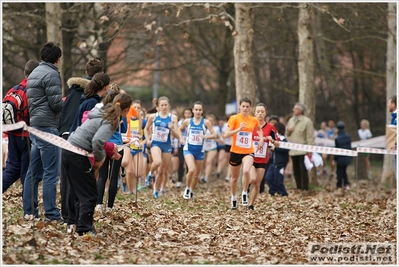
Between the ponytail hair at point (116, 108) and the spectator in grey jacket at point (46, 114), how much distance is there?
107 cm

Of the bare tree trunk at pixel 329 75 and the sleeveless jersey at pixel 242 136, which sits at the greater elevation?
the bare tree trunk at pixel 329 75

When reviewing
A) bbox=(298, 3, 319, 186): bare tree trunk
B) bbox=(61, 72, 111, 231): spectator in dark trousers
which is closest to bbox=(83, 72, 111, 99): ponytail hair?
bbox=(61, 72, 111, 231): spectator in dark trousers

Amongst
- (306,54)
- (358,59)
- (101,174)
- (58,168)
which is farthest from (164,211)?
(358,59)

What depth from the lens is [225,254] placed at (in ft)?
32.1

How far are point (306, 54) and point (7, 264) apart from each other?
53.3ft

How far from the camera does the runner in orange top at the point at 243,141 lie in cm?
1498

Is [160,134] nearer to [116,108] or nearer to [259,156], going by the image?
[259,156]

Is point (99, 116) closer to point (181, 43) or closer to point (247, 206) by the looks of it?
point (247, 206)

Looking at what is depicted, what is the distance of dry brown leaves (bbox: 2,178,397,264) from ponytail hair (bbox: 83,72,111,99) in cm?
177

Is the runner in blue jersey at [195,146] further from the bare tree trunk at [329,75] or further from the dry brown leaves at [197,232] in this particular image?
the bare tree trunk at [329,75]

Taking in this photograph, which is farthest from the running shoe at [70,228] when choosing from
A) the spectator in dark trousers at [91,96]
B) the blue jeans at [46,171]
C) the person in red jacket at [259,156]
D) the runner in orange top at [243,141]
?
the person in red jacket at [259,156]

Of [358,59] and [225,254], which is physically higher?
[358,59]

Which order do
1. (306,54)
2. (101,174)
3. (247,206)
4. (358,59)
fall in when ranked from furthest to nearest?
(358,59), (306,54), (247,206), (101,174)

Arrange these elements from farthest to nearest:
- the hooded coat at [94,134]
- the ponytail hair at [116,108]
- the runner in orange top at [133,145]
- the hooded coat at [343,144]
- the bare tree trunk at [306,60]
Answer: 1. the hooded coat at [343,144]
2. the bare tree trunk at [306,60]
3. the runner in orange top at [133,145]
4. the ponytail hair at [116,108]
5. the hooded coat at [94,134]
